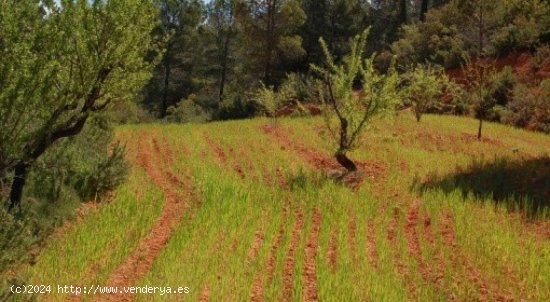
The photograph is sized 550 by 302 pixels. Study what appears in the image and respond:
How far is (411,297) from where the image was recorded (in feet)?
21.8

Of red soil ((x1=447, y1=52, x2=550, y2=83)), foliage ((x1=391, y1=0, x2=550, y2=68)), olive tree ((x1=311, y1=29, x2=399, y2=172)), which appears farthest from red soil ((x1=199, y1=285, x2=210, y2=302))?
foliage ((x1=391, y1=0, x2=550, y2=68))

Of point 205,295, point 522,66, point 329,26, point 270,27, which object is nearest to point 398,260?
point 205,295

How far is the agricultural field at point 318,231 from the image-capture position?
6.95 meters

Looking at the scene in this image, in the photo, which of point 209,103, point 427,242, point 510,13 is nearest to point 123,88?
point 427,242

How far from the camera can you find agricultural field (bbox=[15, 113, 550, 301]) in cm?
695

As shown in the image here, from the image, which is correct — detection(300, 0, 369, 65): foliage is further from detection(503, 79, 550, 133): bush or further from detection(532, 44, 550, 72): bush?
detection(503, 79, 550, 133): bush

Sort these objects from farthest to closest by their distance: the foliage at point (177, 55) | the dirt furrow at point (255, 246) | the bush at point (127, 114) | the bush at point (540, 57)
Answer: the foliage at point (177, 55) < the bush at point (127, 114) < the bush at point (540, 57) < the dirt furrow at point (255, 246)

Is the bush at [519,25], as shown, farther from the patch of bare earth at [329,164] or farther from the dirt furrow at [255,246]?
the dirt furrow at [255,246]

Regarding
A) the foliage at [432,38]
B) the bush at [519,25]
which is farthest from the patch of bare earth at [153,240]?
the foliage at [432,38]

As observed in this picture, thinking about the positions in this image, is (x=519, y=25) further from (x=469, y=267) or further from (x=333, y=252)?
(x=333, y=252)

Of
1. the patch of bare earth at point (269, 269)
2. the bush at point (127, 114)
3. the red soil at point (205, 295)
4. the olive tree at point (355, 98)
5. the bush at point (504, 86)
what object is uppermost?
the bush at point (504, 86)

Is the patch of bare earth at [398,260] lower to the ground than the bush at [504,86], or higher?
lower

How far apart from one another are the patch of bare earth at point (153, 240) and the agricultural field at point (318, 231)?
0.10 ft

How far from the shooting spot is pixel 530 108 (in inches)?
1013
